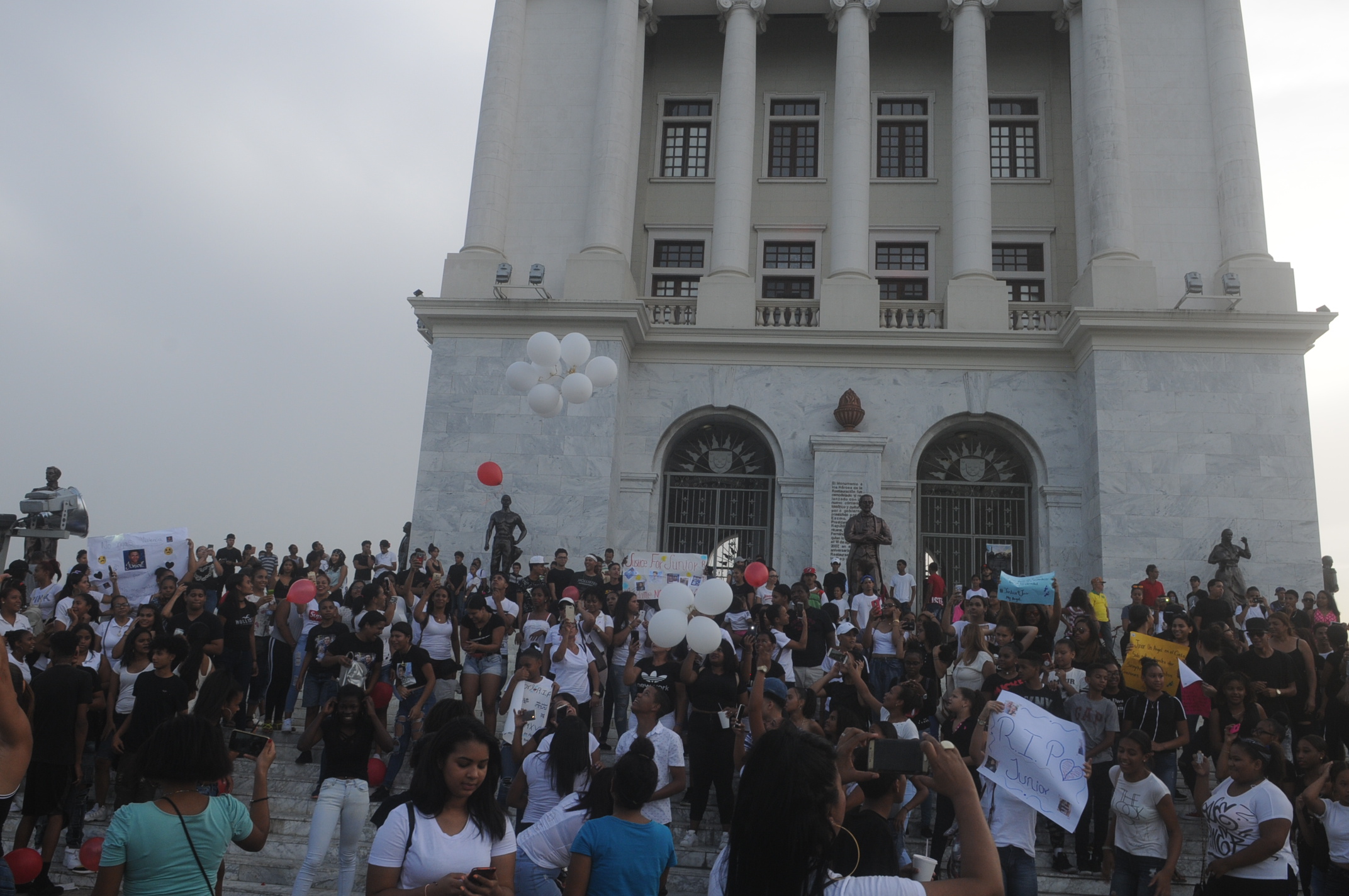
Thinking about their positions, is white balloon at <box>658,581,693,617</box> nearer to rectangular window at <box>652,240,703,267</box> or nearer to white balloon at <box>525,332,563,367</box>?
white balloon at <box>525,332,563,367</box>

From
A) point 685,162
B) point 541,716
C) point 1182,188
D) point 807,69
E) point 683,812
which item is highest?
point 807,69

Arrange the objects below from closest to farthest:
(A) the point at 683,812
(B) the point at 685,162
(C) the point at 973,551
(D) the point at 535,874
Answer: (D) the point at 535,874, (A) the point at 683,812, (C) the point at 973,551, (B) the point at 685,162

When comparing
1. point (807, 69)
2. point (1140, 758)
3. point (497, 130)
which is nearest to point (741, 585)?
point (1140, 758)

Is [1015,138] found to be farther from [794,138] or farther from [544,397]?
[544,397]

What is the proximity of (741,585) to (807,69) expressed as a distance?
Answer: 18.4 metres

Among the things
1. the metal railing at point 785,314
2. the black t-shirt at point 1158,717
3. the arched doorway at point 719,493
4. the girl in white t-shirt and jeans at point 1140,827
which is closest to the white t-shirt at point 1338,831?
the girl in white t-shirt and jeans at point 1140,827

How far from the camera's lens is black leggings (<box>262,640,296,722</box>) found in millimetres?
12234

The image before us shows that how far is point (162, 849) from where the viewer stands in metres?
4.03

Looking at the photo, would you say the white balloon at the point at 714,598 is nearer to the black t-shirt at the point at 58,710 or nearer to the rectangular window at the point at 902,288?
the black t-shirt at the point at 58,710

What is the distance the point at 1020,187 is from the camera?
2716 cm

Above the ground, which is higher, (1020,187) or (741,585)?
(1020,187)

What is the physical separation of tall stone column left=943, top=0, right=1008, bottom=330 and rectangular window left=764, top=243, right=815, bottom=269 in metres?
3.78

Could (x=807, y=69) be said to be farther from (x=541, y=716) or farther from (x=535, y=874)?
(x=535, y=874)

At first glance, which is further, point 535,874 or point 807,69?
point 807,69
